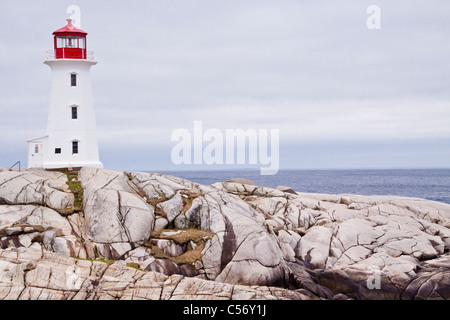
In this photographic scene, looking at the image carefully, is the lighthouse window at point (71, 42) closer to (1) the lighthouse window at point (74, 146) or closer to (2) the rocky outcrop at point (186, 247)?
(1) the lighthouse window at point (74, 146)

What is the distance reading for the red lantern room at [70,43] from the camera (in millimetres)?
37125

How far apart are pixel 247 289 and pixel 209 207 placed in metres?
7.43

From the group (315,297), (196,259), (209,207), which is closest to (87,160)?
(209,207)

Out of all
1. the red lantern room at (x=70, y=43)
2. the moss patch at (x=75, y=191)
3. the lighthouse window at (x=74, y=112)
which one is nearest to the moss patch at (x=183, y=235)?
the moss patch at (x=75, y=191)

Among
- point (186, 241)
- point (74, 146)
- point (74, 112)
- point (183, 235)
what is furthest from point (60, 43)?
point (186, 241)

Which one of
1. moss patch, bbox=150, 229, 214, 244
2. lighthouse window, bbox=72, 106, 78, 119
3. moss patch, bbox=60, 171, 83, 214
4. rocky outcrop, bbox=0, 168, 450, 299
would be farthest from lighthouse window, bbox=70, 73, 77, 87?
moss patch, bbox=150, 229, 214, 244

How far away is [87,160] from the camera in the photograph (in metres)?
37.2

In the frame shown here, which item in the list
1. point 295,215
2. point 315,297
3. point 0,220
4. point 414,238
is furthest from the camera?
point 295,215

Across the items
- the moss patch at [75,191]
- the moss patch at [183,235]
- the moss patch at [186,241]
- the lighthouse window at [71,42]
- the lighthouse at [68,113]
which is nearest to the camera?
the moss patch at [186,241]

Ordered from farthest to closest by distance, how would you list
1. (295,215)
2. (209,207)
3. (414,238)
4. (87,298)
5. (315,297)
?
1. (295,215)
2. (414,238)
3. (209,207)
4. (315,297)
5. (87,298)

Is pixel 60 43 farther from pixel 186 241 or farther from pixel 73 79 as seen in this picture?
pixel 186 241

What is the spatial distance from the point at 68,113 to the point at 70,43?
5.19m

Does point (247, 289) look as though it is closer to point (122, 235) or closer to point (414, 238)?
point (122, 235)
